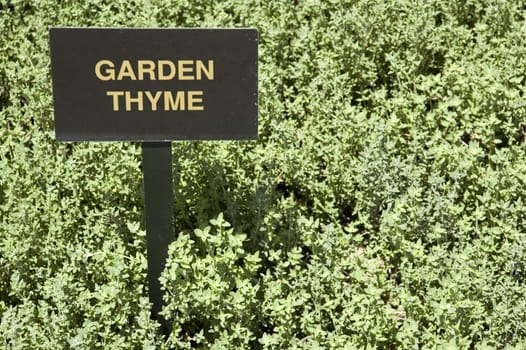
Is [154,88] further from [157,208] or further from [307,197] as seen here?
[307,197]

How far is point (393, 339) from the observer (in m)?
4.05

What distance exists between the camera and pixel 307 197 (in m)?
4.99

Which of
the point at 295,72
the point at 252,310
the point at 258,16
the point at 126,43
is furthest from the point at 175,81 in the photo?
the point at 258,16

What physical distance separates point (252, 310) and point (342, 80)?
85.8 inches

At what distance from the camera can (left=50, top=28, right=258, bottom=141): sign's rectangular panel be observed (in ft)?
12.3

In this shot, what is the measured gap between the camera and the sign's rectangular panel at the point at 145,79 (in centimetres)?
A: 375

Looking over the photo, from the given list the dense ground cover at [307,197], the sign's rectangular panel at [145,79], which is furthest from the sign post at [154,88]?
the dense ground cover at [307,197]

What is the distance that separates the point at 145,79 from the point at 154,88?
65 millimetres

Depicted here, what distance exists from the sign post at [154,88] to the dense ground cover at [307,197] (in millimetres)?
540

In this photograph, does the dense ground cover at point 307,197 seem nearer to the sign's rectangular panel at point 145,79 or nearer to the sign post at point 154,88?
the sign post at point 154,88

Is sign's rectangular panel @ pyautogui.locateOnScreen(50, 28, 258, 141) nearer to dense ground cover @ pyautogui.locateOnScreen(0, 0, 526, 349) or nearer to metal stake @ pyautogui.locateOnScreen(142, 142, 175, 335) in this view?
metal stake @ pyautogui.locateOnScreen(142, 142, 175, 335)

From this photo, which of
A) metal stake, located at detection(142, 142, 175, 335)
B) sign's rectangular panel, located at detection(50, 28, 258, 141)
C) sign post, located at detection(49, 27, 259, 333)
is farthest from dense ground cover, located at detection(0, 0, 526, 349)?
sign's rectangular panel, located at detection(50, 28, 258, 141)

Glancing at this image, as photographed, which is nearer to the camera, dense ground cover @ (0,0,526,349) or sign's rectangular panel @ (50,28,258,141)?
sign's rectangular panel @ (50,28,258,141)

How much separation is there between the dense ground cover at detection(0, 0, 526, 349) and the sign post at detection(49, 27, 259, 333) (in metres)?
0.54
